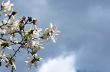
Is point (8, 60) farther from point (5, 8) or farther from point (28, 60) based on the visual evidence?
point (5, 8)

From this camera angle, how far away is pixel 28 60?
46.2 feet

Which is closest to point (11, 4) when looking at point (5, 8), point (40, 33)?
point (5, 8)


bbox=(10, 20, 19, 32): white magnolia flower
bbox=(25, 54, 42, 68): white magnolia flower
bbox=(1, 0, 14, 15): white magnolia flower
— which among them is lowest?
bbox=(25, 54, 42, 68): white magnolia flower

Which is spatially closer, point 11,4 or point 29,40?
point 29,40

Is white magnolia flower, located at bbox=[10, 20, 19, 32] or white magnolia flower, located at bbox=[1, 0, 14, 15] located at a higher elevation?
white magnolia flower, located at bbox=[1, 0, 14, 15]

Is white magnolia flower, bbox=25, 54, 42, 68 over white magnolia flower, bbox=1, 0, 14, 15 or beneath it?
beneath

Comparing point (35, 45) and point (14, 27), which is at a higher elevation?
point (14, 27)

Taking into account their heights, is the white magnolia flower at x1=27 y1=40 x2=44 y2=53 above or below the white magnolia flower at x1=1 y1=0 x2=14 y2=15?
below

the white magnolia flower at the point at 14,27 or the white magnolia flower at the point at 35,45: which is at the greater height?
the white magnolia flower at the point at 14,27

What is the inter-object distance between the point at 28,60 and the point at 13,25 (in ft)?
3.57

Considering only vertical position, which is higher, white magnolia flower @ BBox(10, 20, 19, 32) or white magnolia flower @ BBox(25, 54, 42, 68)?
white magnolia flower @ BBox(10, 20, 19, 32)

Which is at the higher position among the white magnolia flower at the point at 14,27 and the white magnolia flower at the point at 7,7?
the white magnolia flower at the point at 7,7

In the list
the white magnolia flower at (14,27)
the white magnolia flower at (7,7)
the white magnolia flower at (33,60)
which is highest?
the white magnolia flower at (7,7)

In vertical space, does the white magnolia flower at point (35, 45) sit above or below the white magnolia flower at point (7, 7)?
below
